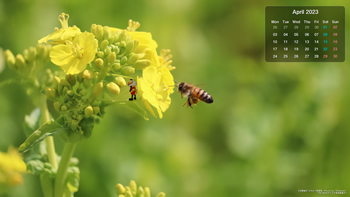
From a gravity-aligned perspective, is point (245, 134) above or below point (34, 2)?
below

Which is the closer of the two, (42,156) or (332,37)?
(42,156)

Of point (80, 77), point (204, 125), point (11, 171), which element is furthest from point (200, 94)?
point (204, 125)

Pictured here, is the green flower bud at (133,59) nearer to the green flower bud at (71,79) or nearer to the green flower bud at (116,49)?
the green flower bud at (116,49)

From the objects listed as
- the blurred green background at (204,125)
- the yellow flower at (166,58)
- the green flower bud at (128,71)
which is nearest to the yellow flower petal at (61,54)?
the green flower bud at (128,71)

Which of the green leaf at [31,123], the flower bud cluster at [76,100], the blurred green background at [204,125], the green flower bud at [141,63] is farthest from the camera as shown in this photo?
the blurred green background at [204,125]

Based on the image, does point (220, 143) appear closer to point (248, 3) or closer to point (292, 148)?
point (292, 148)

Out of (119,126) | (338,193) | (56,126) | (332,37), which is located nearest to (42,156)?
(56,126)

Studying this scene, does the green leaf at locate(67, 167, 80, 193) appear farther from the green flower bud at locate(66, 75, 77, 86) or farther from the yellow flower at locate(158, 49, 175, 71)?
the yellow flower at locate(158, 49, 175, 71)
